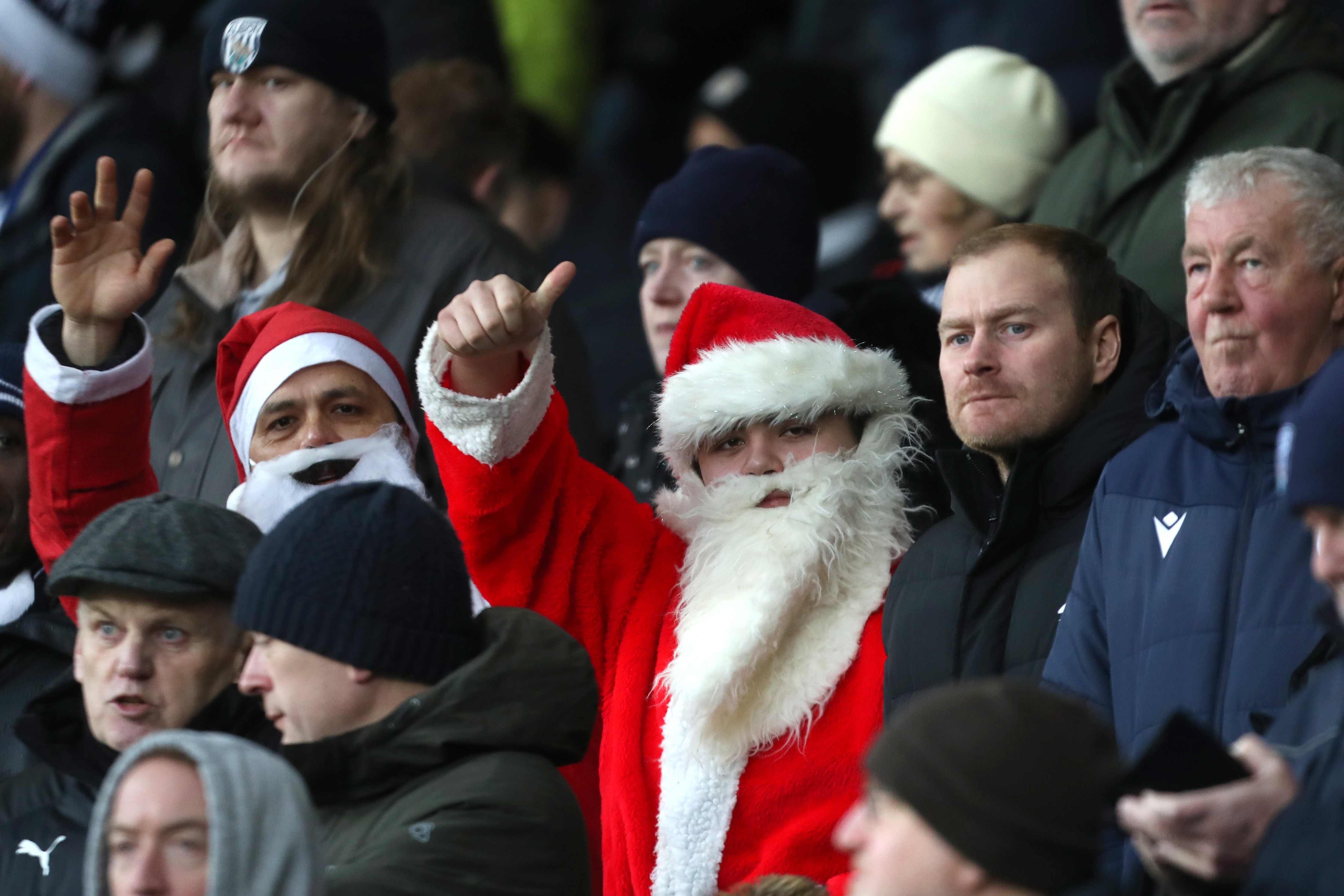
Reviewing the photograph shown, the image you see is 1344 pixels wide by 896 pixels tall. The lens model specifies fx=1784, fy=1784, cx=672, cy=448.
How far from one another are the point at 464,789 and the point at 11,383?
2154 millimetres

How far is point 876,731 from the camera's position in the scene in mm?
3617

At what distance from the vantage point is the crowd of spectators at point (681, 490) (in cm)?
237

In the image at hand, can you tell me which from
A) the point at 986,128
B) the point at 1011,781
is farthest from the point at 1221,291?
the point at 986,128

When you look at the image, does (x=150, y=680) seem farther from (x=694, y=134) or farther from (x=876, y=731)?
(x=694, y=134)

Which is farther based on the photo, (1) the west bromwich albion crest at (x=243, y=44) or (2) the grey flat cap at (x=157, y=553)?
(1) the west bromwich albion crest at (x=243, y=44)

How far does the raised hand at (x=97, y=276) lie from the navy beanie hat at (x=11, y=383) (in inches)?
10.9

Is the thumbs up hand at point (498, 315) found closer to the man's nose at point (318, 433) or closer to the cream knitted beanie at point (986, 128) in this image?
the man's nose at point (318, 433)

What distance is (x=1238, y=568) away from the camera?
3076mm

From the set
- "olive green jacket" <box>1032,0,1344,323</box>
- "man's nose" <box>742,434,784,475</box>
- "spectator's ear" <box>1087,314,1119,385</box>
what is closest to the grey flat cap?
"man's nose" <box>742,434,784,475</box>

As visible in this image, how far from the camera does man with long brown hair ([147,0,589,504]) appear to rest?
4.70 m

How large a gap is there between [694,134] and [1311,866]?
4.95 m

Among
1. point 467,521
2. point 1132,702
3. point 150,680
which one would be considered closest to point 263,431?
point 467,521

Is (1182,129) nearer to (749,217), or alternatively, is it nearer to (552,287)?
(749,217)

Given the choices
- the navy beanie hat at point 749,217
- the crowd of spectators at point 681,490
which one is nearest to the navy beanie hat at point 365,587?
the crowd of spectators at point 681,490
